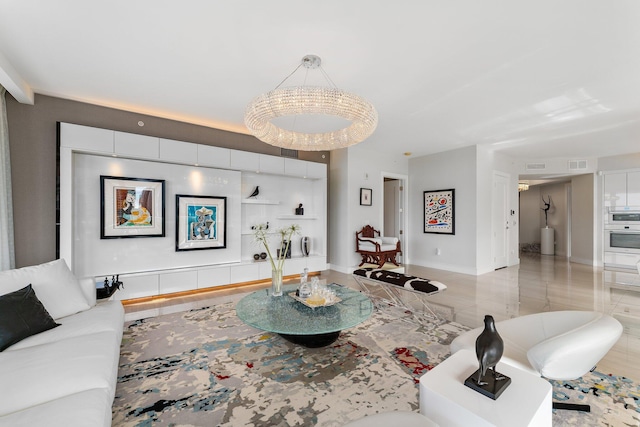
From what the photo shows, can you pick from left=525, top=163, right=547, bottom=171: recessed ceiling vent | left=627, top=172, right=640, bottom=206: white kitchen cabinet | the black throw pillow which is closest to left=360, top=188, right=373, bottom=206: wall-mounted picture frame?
left=525, top=163, right=547, bottom=171: recessed ceiling vent

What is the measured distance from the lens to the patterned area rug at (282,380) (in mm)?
1667

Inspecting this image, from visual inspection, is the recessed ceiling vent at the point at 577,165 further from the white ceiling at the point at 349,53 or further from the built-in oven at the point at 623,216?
the white ceiling at the point at 349,53

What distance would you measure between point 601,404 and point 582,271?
5831mm

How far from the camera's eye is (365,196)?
6.15m

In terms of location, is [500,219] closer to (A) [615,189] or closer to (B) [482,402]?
(A) [615,189]

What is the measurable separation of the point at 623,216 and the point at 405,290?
6.51m

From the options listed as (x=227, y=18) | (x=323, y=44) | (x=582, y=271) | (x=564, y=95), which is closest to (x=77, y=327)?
(x=227, y=18)

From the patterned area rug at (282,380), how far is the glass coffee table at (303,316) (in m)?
0.23

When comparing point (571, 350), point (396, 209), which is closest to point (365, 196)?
point (396, 209)

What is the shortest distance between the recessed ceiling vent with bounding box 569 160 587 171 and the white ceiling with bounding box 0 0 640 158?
300cm

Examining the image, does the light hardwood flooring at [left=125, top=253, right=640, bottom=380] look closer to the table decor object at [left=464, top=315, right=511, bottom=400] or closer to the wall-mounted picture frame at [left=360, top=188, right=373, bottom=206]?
the wall-mounted picture frame at [left=360, top=188, right=373, bottom=206]

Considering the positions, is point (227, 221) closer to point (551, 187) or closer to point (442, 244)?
point (442, 244)

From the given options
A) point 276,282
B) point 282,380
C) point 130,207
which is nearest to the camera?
point 282,380

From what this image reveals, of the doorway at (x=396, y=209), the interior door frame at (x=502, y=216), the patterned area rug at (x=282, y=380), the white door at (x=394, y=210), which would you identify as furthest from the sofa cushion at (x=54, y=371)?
the interior door frame at (x=502, y=216)
